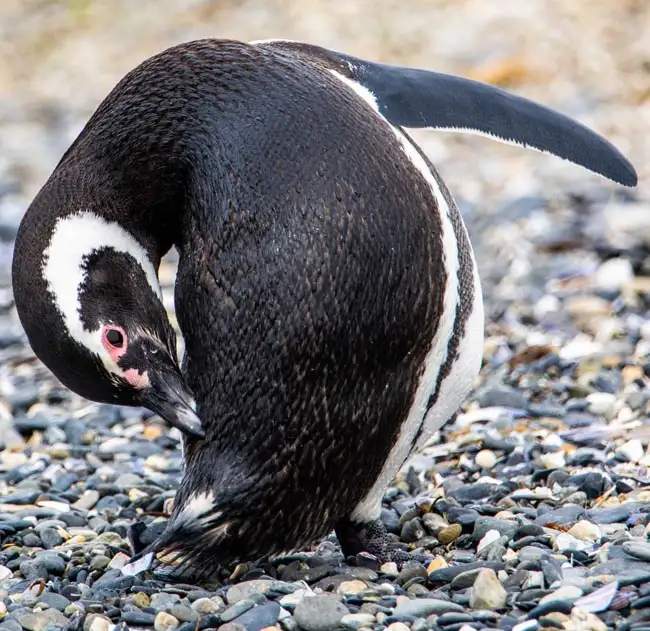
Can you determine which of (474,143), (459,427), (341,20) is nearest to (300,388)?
(459,427)

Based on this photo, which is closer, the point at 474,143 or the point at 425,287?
the point at 425,287

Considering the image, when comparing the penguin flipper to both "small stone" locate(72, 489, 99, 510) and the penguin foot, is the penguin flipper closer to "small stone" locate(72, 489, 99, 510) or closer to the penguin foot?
the penguin foot

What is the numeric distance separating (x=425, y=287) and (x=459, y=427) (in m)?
1.73

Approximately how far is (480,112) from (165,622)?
6.11 feet

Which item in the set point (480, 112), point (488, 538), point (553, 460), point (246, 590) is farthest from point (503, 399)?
point (246, 590)

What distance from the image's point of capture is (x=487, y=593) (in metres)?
2.96

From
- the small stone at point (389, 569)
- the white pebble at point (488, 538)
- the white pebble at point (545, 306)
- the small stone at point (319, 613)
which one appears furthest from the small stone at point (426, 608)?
the white pebble at point (545, 306)

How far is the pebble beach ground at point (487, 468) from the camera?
9.93 ft

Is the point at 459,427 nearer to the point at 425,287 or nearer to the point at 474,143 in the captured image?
the point at 425,287

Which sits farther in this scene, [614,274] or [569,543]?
[614,274]

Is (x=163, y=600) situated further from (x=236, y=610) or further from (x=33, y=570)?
(x=33, y=570)

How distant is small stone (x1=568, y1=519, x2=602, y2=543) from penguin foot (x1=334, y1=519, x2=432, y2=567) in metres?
0.40

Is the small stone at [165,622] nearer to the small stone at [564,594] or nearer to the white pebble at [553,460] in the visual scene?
the small stone at [564,594]

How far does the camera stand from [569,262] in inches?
268
